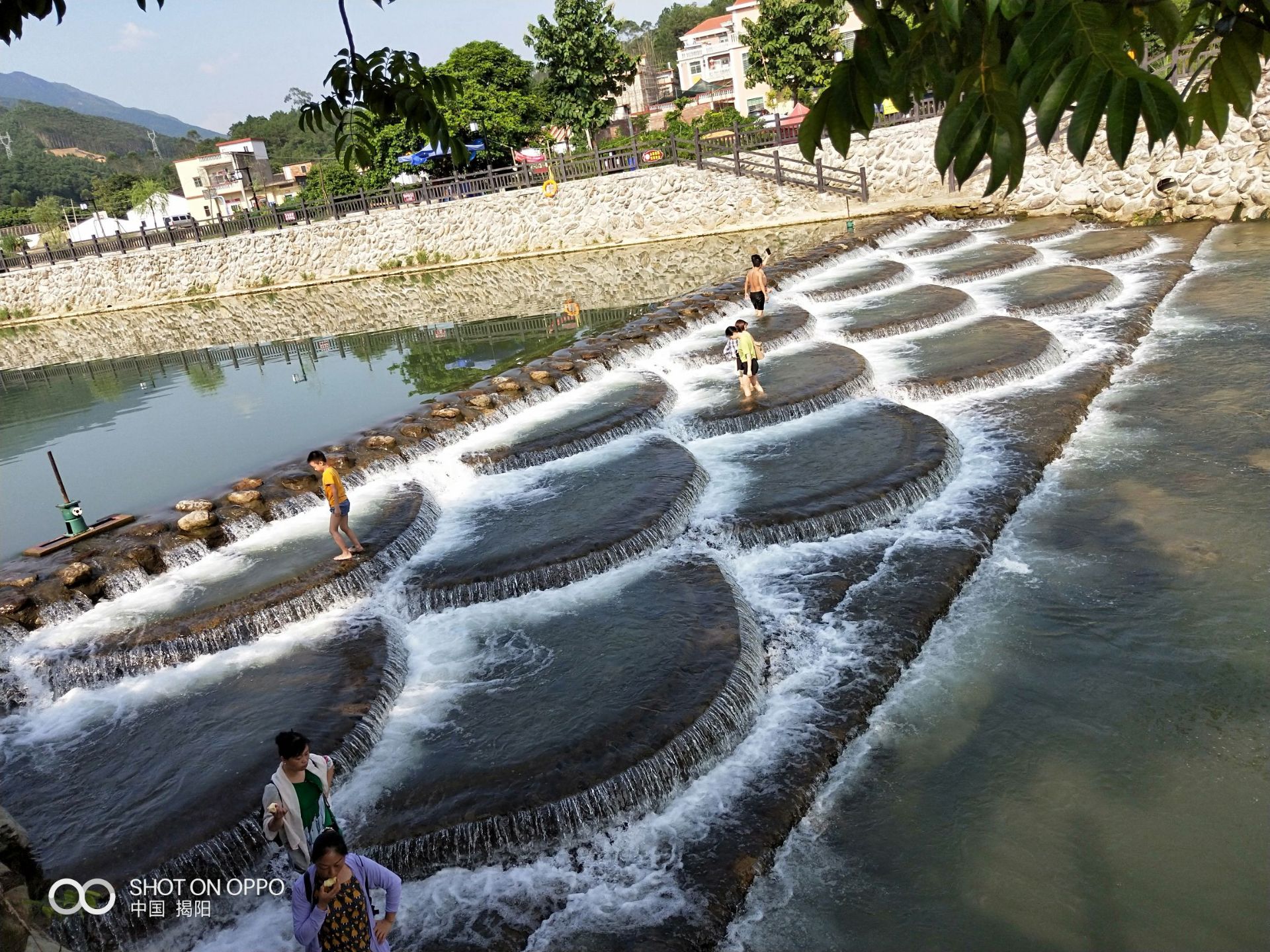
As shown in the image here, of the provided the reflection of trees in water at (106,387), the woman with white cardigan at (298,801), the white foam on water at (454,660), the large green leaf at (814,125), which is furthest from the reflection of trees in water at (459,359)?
the large green leaf at (814,125)

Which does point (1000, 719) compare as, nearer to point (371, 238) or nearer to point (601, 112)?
point (371, 238)

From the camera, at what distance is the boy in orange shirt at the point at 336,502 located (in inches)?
372

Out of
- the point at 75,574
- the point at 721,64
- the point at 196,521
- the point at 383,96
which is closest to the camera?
the point at 383,96

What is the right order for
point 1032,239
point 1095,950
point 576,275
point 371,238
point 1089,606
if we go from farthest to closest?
point 371,238, point 576,275, point 1032,239, point 1089,606, point 1095,950

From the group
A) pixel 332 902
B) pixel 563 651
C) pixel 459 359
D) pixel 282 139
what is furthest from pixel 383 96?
pixel 282 139

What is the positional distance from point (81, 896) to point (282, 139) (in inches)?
5380

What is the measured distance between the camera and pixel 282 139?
125 m

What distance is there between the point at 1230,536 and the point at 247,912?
9327 millimetres

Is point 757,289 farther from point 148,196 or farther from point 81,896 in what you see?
point 148,196

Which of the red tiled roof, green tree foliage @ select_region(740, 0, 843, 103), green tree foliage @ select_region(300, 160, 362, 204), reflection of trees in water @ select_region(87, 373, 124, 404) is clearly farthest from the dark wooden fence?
the red tiled roof

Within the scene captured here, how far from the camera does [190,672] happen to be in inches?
352

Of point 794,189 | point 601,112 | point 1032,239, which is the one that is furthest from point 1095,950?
point 601,112

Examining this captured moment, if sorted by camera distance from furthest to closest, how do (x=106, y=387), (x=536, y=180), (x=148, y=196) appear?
1. (x=148, y=196)
2. (x=536, y=180)
3. (x=106, y=387)

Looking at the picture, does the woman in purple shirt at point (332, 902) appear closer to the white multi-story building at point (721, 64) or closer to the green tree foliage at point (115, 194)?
the white multi-story building at point (721, 64)
